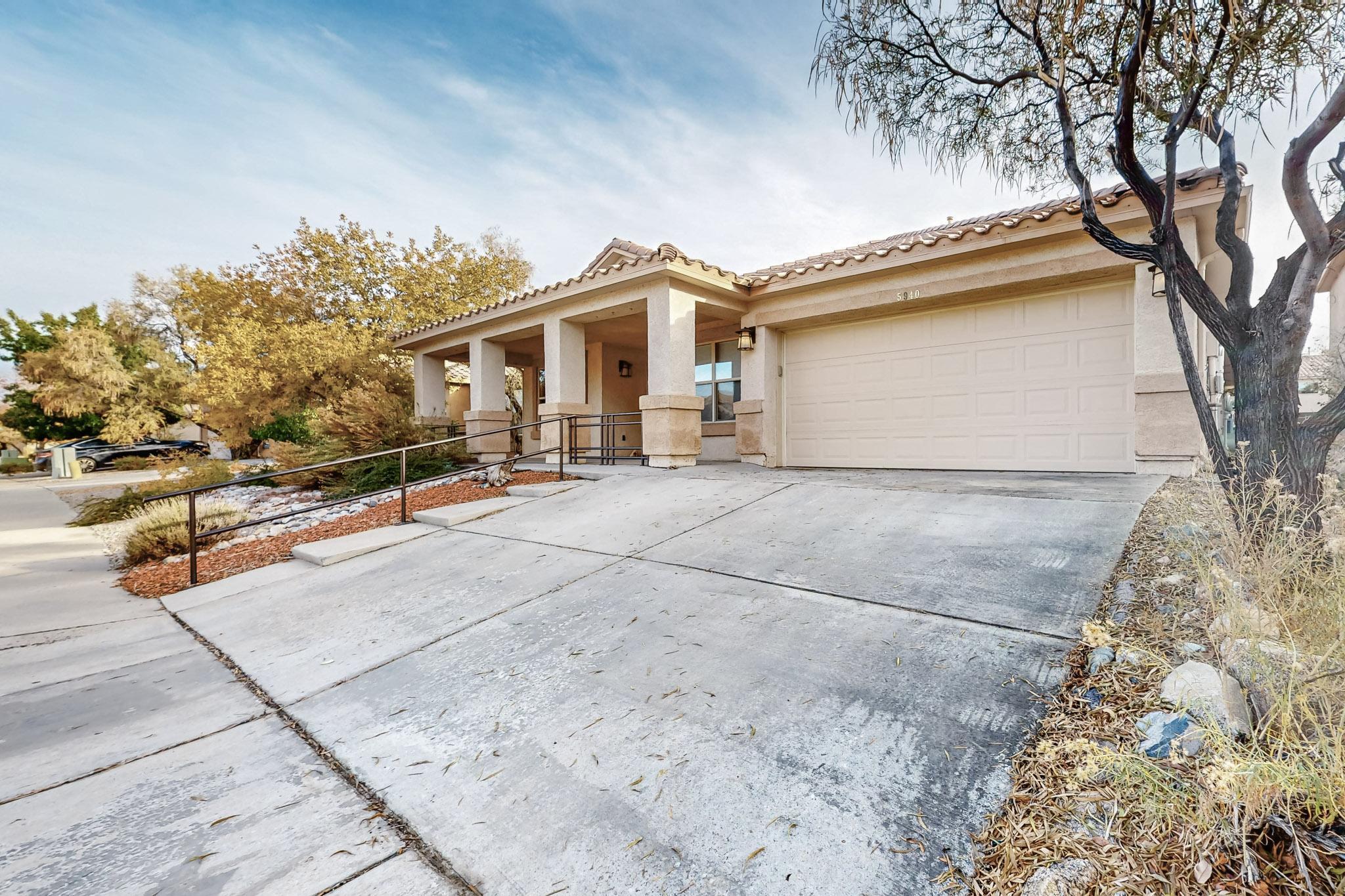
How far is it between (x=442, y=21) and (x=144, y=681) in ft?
27.3

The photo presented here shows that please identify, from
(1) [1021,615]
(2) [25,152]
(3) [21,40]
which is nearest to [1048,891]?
(1) [1021,615]

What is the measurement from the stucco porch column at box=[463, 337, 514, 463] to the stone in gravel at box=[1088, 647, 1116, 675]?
10.1 meters

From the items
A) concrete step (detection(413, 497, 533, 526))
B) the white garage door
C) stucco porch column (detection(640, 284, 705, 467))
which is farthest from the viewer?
stucco porch column (detection(640, 284, 705, 467))

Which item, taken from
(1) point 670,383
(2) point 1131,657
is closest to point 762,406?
(1) point 670,383

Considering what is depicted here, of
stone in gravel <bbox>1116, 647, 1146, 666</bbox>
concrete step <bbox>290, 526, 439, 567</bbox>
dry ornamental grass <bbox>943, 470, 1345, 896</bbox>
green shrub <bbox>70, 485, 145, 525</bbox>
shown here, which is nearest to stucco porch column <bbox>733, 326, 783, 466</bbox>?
concrete step <bbox>290, 526, 439, 567</bbox>

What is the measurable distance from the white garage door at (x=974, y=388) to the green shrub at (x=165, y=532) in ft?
25.6

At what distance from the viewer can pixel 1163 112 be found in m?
3.77

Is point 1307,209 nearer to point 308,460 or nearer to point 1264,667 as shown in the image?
point 1264,667

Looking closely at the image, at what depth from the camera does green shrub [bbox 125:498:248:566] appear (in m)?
5.84

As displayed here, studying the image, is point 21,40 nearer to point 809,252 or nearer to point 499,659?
point 499,659

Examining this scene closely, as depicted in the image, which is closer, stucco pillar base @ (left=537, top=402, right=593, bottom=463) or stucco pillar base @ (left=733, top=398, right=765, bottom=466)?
stucco pillar base @ (left=733, top=398, right=765, bottom=466)

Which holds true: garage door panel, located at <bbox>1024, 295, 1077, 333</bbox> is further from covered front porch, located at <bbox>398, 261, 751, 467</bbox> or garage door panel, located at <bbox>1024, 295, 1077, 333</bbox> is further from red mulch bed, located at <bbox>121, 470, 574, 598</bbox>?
red mulch bed, located at <bbox>121, 470, 574, 598</bbox>

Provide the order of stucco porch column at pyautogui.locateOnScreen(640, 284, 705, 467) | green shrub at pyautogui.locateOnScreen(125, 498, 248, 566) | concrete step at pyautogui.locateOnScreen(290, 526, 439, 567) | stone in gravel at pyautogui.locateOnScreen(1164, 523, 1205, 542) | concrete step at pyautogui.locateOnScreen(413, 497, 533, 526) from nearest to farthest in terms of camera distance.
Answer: stone in gravel at pyautogui.locateOnScreen(1164, 523, 1205, 542), concrete step at pyautogui.locateOnScreen(290, 526, 439, 567), concrete step at pyautogui.locateOnScreen(413, 497, 533, 526), green shrub at pyautogui.locateOnScreen(125, 498, 248, 566), stucco porch column at pyautogui.locateOnScreen(640, 284, 705, 467)

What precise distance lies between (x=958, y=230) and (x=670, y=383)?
4167 millimetres
